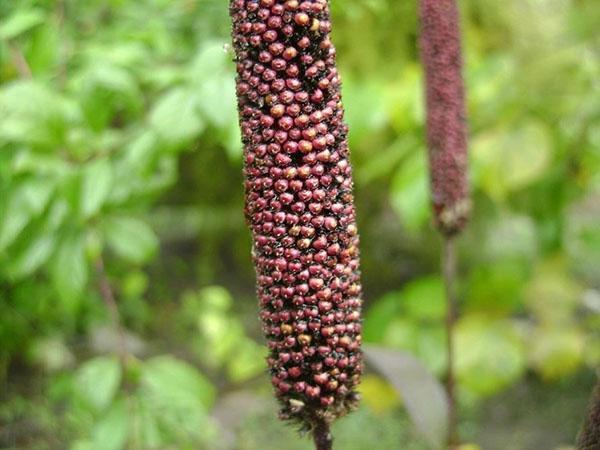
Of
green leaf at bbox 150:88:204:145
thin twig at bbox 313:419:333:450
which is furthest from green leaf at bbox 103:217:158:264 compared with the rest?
thin twig at bbox 313:419:333:450

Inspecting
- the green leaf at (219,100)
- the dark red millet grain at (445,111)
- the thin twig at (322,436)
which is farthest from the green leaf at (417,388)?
the green leaf at (219,100)

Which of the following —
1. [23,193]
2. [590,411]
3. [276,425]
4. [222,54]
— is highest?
[222,54]

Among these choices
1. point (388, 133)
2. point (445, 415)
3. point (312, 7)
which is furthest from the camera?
point (388, 133)

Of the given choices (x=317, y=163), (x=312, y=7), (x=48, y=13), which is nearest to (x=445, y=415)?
(x=317, y=163)

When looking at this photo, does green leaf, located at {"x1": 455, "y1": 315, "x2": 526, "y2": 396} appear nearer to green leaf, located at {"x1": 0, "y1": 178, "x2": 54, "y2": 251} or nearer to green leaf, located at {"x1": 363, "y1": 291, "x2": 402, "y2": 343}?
green leaf, located at {"x1": 363, "y1": 291, "x2": 402, "y2": 343}

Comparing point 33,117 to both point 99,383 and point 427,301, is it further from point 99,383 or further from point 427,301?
point 427,301

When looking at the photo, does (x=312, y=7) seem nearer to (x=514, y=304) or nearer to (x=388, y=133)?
(x=514, y=304)
